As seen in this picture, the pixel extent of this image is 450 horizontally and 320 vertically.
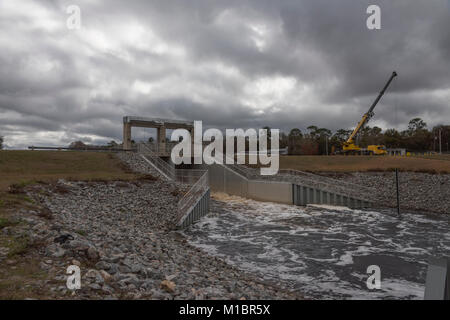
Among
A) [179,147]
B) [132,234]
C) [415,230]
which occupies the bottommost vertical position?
[415,230]

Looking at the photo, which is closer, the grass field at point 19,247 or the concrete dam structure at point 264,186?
the grass field at point 19,247

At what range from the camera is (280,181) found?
93.6ft

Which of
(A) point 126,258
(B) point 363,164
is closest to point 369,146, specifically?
(B) point 363,164

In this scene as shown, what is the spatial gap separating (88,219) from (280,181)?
778 inches

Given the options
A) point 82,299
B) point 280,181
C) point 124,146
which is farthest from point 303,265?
point 124,146

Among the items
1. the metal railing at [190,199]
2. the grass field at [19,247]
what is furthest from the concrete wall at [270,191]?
the grass field at [19,247]

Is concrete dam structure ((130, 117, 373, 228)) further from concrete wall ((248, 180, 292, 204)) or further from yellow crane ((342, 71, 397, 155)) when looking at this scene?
yellow crane ((342, 71, 397, 155))

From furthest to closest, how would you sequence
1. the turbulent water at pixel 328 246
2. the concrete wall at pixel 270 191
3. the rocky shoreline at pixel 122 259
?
the concrete wall at pixel 270 191 < the turbulent water at pixel 328 246 < the rocky shoreline at pixel 122 259

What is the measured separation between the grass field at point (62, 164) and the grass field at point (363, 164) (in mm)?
23706

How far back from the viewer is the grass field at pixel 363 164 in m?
36.7

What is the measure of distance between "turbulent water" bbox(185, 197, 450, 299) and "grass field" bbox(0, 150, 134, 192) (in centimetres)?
1068

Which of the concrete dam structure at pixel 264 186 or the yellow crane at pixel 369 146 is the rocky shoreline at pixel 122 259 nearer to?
the concrete dam structure at pixel 264 186

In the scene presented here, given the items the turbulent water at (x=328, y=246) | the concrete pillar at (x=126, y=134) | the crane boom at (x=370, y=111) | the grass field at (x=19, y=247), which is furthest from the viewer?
the crane boom at (x=370, y=111)

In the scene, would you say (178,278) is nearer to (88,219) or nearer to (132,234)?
(132,234)
